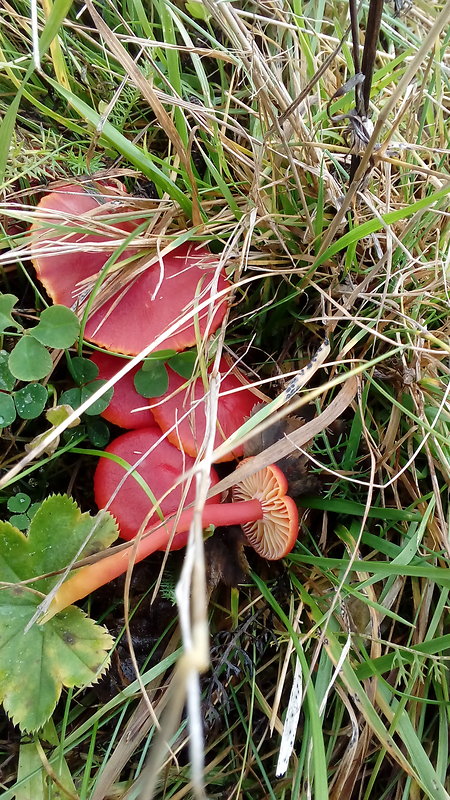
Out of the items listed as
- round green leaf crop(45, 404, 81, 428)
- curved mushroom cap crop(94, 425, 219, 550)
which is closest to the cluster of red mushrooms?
curved mushroom cap crop(94, 425, 219, 550)

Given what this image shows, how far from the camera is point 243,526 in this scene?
129cm

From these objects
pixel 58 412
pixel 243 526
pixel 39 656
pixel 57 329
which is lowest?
pixel 39 656

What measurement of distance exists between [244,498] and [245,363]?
315mm

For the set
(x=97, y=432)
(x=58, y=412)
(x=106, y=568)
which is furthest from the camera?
(x=97, y=432)

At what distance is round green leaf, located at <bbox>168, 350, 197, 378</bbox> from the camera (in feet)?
4.02

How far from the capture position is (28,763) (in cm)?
117

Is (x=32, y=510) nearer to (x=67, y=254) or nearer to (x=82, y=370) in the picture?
(x=82, y=370)

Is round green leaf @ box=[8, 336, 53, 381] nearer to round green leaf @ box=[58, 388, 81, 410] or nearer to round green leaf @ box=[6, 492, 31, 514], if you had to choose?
round green leaf @ box=[58, 388, 81, 410]

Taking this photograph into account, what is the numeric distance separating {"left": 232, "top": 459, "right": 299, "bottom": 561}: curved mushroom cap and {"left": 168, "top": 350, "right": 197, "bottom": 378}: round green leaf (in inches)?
8.9

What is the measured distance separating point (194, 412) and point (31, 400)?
34 cm

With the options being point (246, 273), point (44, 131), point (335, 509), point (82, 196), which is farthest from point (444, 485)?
point (44, 131)

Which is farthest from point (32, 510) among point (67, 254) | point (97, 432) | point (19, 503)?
point (67, 254)

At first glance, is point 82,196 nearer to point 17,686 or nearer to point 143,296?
point 143,296

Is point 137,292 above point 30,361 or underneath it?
above
